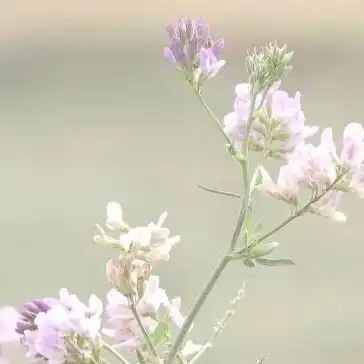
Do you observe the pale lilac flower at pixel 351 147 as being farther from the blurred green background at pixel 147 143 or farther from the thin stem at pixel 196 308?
the blurred green background at pixel 147 143

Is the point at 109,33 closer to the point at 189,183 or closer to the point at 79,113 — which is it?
the point at 79,113

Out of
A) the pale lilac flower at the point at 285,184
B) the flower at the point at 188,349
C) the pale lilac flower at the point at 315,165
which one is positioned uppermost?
the pale lilac flower at the point at 315,165

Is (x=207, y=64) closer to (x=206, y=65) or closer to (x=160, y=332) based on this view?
(x=206, y=65)

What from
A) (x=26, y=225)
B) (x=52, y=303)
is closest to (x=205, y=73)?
(x=52, y=303)

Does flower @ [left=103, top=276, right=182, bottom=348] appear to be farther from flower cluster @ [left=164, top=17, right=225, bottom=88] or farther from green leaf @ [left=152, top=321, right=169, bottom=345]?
flower cluster @ [left=164, top=17, right=225, bottom=88]

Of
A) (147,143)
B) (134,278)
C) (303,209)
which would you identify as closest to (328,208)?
(303,209)

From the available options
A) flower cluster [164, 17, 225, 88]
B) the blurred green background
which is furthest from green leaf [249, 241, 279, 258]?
the blurred green background

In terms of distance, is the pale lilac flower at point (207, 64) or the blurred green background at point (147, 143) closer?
the pale lilac flower at point (207, 64)

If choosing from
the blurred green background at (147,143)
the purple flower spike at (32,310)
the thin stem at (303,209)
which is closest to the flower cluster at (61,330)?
the purple flower spike at (32,310)
